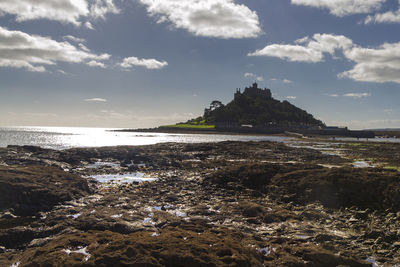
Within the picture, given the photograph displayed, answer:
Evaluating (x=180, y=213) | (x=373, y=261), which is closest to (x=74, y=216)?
(x=180, y=213)

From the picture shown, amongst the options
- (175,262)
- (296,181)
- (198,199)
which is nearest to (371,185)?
(296,181)

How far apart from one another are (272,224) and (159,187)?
34.1ft

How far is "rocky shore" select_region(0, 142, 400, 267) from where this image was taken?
9.42 m

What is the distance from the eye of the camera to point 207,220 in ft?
44.0

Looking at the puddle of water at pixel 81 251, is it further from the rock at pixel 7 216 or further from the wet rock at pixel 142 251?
the rock at pixel 7 216

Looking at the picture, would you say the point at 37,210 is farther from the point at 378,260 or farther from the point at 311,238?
the point at 378,260

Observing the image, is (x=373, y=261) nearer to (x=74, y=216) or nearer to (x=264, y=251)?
(x=264, y=251)

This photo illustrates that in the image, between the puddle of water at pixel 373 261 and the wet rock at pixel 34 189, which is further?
the wet rock at pixel 34 189

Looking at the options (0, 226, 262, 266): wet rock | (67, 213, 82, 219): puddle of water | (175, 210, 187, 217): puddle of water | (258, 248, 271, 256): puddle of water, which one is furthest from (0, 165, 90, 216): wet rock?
(258, 248, 271, 256): puddle of water

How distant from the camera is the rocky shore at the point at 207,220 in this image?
9.42m

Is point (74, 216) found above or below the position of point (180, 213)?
above

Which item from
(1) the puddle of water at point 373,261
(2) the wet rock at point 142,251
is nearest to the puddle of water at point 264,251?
(2) the wet rock at point 142,251

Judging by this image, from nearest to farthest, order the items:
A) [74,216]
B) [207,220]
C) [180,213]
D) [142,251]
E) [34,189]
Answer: [142,251], [207,220], [74,216], [180,213], [34,189]

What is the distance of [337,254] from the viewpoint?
9.88m
